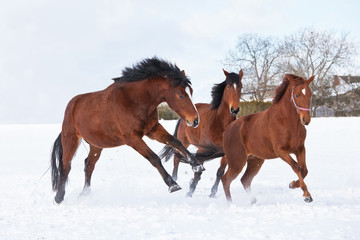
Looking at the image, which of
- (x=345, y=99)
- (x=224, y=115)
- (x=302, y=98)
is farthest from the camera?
(x=345, y=99)

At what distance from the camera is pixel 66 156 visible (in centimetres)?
650

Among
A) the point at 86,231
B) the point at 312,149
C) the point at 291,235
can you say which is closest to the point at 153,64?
the point at 86,231

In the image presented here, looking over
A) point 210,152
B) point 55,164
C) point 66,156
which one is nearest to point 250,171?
point 210,152

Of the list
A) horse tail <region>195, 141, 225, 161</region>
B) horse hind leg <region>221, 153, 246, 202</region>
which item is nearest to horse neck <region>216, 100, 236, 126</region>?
horse tail <region>195, 141, 225, 161</region>

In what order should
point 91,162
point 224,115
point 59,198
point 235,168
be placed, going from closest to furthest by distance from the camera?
point 235,168
point 59,198
point 224,115
point 91,162

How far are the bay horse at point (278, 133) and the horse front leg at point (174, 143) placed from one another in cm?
64

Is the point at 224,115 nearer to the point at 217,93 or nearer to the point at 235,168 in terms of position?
the point at 217,93

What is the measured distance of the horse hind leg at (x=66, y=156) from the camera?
6.35 meters

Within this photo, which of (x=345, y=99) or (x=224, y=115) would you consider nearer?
(x=224, y=115)

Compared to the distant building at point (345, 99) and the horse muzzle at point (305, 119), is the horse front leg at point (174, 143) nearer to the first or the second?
the horse muzzle at point (305, 119)

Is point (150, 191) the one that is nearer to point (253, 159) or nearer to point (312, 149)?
point (253, 159)

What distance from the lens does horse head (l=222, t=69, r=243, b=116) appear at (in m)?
6.37

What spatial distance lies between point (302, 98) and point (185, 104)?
149cm

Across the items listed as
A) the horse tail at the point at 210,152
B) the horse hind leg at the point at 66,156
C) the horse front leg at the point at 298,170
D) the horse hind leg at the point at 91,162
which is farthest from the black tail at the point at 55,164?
the horse front leg at the point at 298,170
